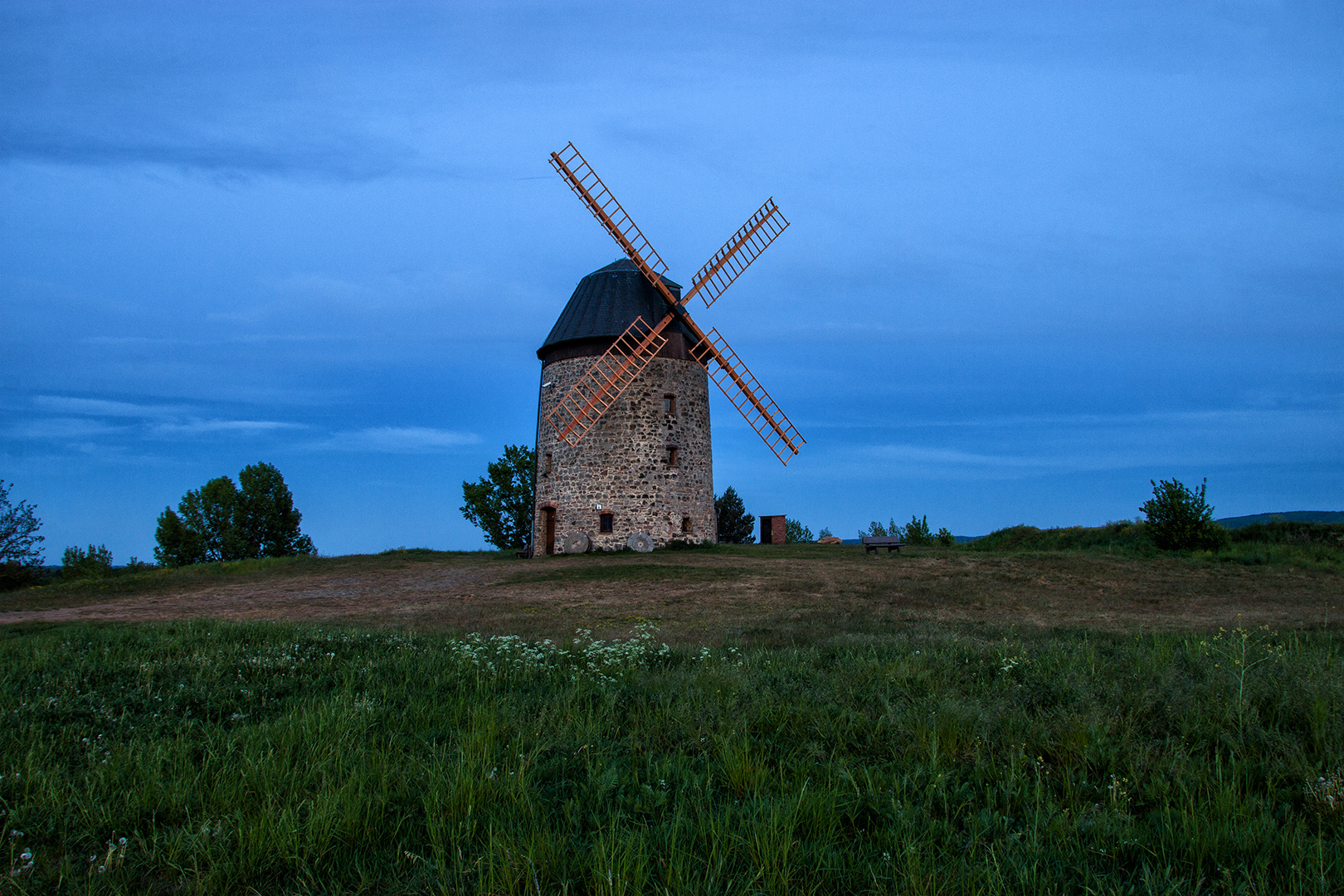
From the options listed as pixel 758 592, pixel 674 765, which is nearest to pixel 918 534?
pixel 758 592

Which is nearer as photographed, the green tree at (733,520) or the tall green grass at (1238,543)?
the tall green grass at (1238,543)

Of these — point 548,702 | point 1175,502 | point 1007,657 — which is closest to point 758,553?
point 1175,502

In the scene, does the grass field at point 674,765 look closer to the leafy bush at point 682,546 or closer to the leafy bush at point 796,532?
the leafy bush at point 682,546

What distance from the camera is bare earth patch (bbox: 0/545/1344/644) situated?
13.2 meters

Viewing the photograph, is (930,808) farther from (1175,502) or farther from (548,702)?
(1175,502)

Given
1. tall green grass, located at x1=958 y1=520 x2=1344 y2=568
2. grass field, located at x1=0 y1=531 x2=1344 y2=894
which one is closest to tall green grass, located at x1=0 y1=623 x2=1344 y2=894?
grass field, located at x1=0 y1=531 x2=1344 y2=894

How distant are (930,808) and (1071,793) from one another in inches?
34.9

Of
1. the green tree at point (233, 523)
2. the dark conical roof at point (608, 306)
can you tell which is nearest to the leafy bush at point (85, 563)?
the green tree at point (233, 523)

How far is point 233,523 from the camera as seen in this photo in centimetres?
4472

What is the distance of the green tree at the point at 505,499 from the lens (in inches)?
1650

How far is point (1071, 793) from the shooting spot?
4301 mm

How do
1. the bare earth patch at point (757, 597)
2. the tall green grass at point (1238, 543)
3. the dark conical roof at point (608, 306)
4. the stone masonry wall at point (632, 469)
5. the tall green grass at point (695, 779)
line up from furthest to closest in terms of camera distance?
the dark conical roof at point (608, 306), the stone masonry wall at point (632, 469), the tall green grass at point (1238, 543), the bare earth patch at point (757, 597), the tall green grass at point (695, 779)

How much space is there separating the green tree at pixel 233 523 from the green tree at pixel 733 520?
81.0 feet

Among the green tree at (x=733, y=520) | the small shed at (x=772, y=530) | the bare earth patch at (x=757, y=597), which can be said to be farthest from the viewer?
the green tree at (x=733, y=520)
